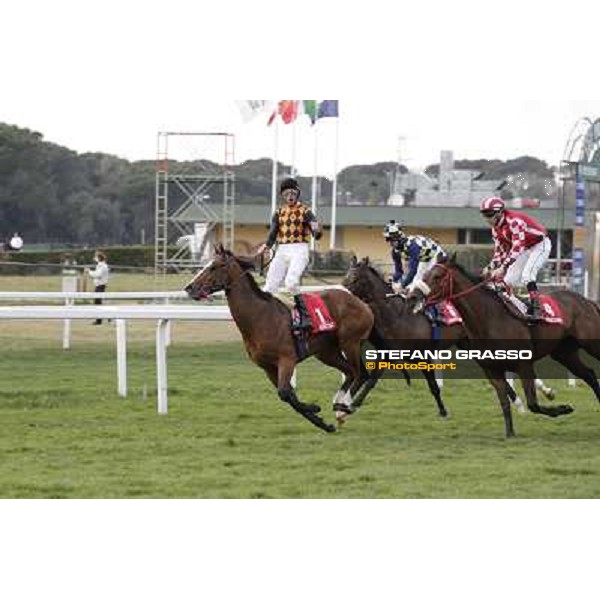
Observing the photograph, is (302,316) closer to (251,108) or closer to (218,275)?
(218,275)

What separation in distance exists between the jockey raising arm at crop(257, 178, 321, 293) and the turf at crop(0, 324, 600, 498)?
1237 mm

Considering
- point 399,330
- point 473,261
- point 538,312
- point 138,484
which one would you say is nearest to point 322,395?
point 399,330

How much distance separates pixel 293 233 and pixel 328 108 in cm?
2806

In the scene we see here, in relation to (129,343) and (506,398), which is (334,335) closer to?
(506,398)

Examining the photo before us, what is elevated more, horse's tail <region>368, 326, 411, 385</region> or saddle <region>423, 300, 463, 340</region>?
saddle <region>423, 300, 463, 340</region>

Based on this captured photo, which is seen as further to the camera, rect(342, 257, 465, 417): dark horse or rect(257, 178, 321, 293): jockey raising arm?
rect(342, 257, 465, 417): dark horse

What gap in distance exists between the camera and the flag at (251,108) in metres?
37.1

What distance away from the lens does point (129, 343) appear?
2019cm

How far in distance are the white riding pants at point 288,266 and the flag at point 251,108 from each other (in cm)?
2589

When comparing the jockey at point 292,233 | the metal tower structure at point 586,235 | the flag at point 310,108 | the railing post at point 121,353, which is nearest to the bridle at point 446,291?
the jockey at point 292,233

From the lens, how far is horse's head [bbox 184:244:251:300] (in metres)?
10.1

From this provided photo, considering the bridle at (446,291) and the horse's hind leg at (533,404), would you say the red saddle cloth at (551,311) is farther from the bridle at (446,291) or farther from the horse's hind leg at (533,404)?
the bridle at (446,291)

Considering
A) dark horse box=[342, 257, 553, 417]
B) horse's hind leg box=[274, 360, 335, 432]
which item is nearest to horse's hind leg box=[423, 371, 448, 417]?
dark horse box=[342, 257, 553, 417]

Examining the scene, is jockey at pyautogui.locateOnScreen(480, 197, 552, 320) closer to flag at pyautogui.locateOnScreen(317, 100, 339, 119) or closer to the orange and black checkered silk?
the orange and black checkered silk
